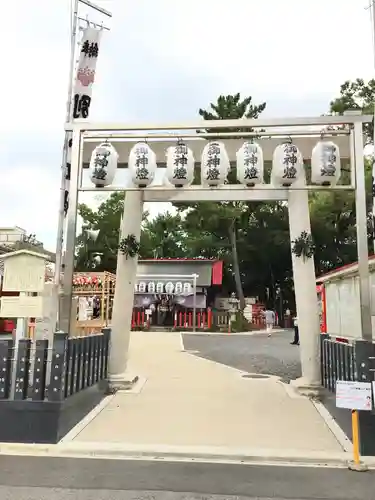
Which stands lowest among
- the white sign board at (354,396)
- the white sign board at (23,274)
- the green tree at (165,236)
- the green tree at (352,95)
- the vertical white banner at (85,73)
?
the white sign board at (354,396)

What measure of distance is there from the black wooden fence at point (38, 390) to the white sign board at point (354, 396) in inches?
128

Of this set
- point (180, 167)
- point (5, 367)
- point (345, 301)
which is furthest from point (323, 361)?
point (5, 367)

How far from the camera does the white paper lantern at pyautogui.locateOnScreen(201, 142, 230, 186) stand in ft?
25.6

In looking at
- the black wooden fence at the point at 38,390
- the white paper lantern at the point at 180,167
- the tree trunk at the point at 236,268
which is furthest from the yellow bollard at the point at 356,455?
the tree trunk at the point at 236,268

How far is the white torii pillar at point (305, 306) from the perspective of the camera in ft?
28.5

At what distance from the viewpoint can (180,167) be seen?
7855 millimetres

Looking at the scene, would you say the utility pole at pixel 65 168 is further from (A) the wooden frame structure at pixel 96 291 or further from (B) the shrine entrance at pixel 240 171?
(A) the wooden frame structure at pixel 96 291

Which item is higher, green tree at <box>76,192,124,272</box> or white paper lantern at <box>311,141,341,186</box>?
green tree at <box>76,192,124,272</box>

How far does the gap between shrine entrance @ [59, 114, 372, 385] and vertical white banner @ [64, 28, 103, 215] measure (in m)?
0.81

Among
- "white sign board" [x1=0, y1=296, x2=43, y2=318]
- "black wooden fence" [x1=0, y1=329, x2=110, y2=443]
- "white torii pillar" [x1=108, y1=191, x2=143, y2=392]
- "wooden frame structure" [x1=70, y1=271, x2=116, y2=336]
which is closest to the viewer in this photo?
"black wooden fence" [x1=0, y1=329, x2=110, y2=443]

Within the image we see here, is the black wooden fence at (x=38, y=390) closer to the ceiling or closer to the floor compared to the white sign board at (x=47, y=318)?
closer to the floor

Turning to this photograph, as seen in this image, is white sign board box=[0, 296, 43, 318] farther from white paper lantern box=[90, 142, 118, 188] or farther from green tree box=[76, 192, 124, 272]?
green tree box=[76, 192, 124, 272]

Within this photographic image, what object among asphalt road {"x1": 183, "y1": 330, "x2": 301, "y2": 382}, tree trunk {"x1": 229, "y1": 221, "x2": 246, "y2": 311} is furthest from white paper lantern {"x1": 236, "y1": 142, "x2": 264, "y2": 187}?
tree trunk {"x1": 229, "y1": 221, "x2": 246, "y2": 311}

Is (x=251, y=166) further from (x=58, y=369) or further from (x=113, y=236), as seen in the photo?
(x=113, y=236)
